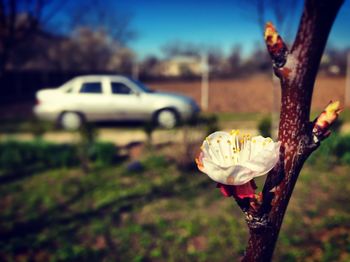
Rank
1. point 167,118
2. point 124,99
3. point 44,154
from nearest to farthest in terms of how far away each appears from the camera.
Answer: point 124,99
point 44,154
point 167,118

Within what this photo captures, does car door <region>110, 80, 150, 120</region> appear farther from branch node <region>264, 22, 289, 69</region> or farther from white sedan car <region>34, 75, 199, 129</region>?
branch node <region>264, 22, 289, 69</region>

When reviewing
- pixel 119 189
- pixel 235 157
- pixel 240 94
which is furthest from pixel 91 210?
pixel 240 94

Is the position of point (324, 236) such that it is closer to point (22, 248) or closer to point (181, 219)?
point (181, 219)

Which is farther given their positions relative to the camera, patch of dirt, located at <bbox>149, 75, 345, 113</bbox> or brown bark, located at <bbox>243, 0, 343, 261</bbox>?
patch of dirt, located at <bbox>149, 75, 345, 113</bbox>

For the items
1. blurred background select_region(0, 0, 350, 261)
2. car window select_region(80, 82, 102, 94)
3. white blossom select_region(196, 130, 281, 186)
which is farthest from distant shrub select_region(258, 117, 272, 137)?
white blossom select_region(196, 130, 281, 186)

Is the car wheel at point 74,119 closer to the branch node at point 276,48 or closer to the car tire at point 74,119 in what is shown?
the car tire at point 74,119

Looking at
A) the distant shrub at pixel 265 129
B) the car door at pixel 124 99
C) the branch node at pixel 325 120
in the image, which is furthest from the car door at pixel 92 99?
the branch node at pixel 325 120

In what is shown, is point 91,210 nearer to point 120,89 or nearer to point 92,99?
point 92,99
